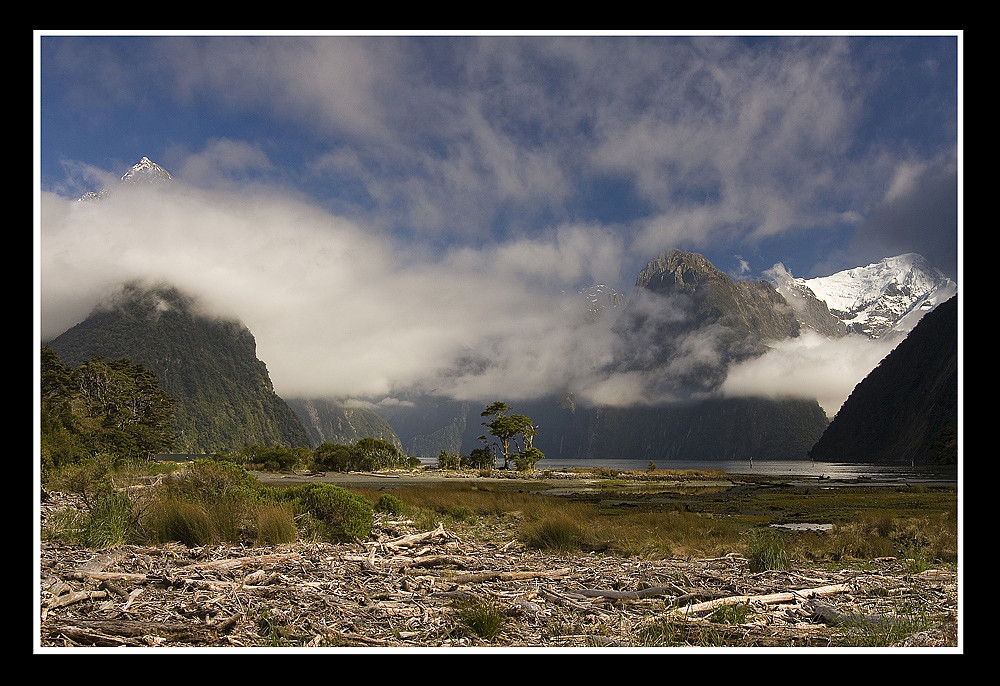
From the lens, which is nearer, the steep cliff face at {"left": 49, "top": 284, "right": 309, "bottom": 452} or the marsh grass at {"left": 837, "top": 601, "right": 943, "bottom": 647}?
the marsh grass at {"left": 837, "top": 601, "right": 943, "bottom": 647}

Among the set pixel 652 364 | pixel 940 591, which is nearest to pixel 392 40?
pixel 940 591

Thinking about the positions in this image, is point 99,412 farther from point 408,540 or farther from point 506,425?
point 506,425

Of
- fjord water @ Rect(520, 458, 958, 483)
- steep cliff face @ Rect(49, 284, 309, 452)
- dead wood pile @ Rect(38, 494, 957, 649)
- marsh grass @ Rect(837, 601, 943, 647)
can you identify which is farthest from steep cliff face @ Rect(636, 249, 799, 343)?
steep cliff face @ Rect(49, 284, 309, 452)

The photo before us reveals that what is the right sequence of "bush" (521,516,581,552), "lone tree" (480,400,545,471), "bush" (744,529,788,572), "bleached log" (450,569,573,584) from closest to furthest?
1. "bleached log" (450,569,573,584)
2. "bush" (744,529,788,572)
3. "bush" (521,516,581,552)
4. "lone tree" (480,400,545,471)

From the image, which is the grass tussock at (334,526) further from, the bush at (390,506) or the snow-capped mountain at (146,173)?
the snow-capped mountain at (146,173)

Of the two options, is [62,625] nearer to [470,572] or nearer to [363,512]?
[470,572]

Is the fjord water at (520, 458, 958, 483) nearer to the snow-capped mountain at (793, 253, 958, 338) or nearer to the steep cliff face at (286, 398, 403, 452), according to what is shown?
the snow-capped mountain at (793, 253, 958, 338)

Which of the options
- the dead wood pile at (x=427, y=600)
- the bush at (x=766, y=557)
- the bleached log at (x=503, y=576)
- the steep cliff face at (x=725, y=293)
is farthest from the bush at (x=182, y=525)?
the steep cliff face at (x=725, y=293)
